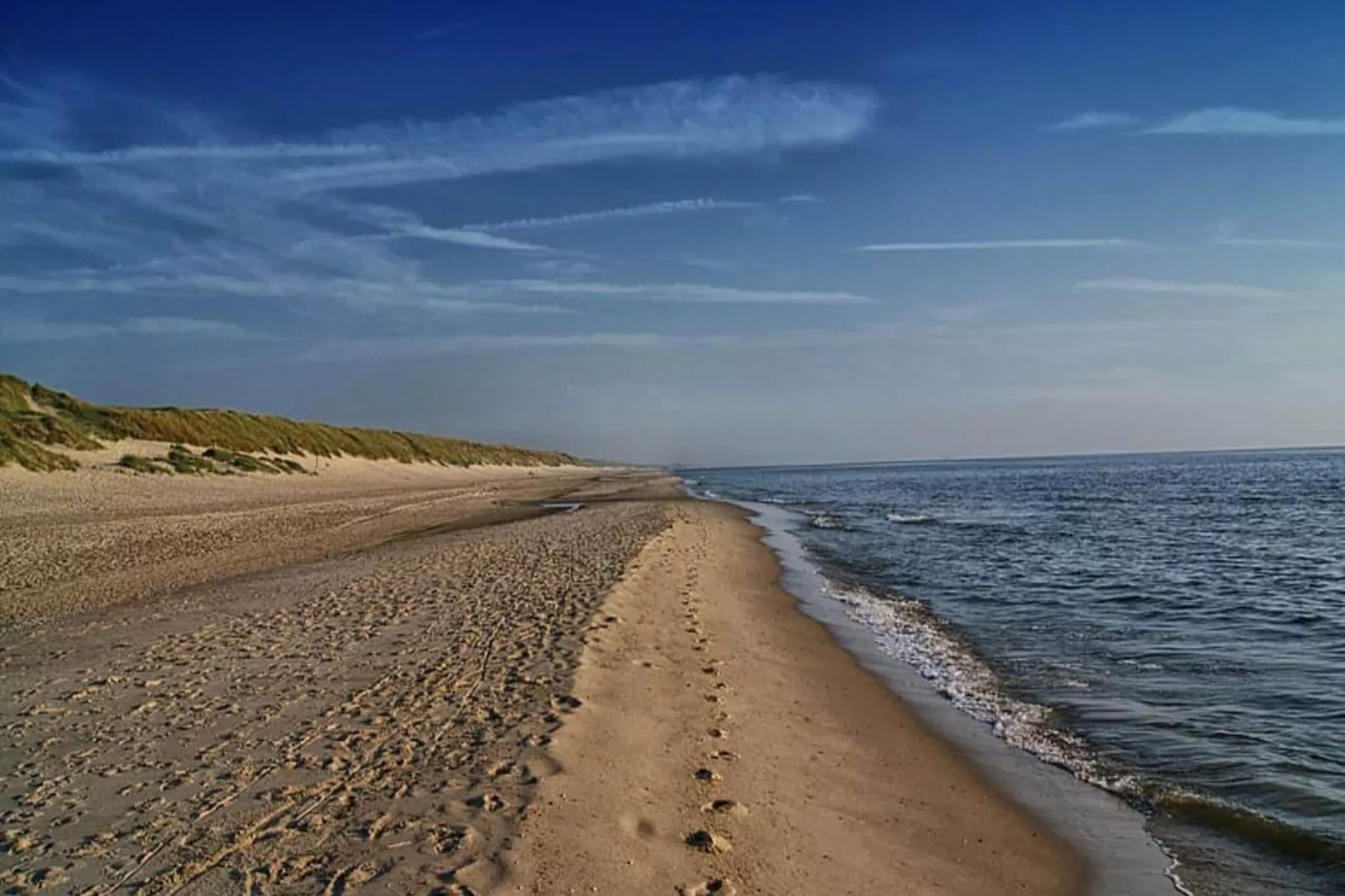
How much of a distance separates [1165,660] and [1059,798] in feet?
18.5

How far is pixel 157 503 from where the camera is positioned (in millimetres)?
30375

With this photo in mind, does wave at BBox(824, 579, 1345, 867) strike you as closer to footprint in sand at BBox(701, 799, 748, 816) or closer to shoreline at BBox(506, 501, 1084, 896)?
shoreline at BBox(506, 501, 1084, 896)

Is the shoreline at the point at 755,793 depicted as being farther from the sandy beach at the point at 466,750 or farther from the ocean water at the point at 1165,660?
the ocean water at the point at 1165,660

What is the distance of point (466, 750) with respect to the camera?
6.65 meters

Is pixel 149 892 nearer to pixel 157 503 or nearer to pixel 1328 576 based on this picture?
pixel 1328 576

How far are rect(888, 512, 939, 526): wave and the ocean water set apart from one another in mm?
4554

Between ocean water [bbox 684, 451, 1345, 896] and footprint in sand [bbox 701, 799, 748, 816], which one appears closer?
footprint in sand [bbox 701, 799, 748, 816]

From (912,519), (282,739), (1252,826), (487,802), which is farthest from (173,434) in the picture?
(1252,826)

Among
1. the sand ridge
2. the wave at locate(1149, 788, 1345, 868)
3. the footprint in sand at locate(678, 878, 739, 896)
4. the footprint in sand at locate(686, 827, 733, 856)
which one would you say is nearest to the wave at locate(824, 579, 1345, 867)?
the wave at locate(1149, 788, 1345, 868)

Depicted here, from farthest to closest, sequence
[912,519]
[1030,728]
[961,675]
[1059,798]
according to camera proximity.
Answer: [912,519]
[961,675]
[1030,728]
[1059,798]

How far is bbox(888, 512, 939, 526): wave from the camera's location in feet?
112

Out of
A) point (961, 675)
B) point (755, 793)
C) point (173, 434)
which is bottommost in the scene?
point (961, 675)

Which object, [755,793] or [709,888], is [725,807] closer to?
[755,793]

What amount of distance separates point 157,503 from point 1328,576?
34.9 meters
